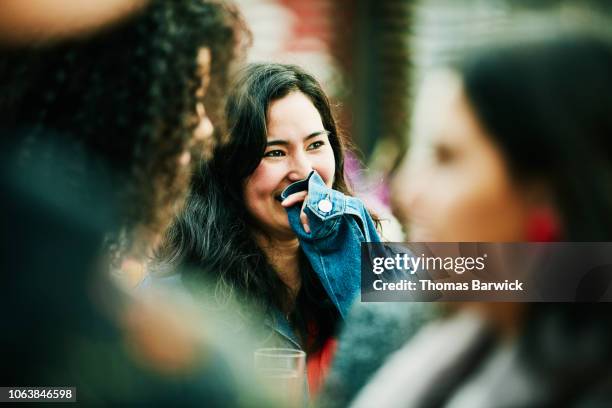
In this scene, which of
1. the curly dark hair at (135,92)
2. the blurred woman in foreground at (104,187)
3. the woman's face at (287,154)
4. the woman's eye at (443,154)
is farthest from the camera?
the woman's eye at (443,154)

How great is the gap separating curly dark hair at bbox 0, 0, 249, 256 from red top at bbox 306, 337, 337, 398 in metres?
0.72

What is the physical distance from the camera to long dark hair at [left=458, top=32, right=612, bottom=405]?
2.84 metres

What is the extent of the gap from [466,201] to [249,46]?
949 millimetres

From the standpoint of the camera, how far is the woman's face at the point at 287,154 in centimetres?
277

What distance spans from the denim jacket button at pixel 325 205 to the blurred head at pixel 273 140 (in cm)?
8

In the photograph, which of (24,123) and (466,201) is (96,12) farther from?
(466,201)

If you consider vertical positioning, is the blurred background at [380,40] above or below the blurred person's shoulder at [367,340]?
above

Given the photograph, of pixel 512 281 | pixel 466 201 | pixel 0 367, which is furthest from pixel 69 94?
pixel 512 281

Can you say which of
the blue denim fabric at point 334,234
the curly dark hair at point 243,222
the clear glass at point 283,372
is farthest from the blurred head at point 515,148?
the clear glass at point 283,372

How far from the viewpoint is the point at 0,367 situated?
106 inches

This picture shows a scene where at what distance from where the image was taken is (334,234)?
2.83 metres

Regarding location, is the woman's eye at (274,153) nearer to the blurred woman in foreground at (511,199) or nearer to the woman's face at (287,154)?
the woman's face at (287,154)

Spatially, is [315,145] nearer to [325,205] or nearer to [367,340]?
[325,205]

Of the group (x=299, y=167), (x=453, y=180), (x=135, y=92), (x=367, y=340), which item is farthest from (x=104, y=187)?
(x=453, y=180)
